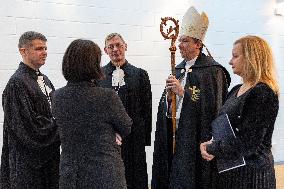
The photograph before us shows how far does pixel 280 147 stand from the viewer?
18.6ft

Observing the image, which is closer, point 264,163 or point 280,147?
point 264,163

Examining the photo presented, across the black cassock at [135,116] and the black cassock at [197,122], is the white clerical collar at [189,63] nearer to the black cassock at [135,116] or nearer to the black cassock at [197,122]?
the black cassock at [197,122]

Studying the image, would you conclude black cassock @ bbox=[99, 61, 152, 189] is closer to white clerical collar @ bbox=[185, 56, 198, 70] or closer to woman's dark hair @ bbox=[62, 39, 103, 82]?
white clerical collar @ bbox=[185, 56, 198, 70]

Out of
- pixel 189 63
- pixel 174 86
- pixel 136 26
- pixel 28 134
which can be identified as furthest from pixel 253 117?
pixel 136 26

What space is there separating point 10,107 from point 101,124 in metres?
0.90

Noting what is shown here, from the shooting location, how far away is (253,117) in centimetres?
215

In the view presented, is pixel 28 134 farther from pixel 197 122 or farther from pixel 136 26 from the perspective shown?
pixel 136 26

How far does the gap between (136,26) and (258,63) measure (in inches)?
99.2

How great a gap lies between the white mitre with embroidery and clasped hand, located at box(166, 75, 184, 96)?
394mm

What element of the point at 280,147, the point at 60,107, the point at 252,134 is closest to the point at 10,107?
the point at 60,107

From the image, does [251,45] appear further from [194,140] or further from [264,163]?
[194,140]

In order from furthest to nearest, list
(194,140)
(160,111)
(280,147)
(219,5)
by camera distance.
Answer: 1. (280,147)
2. (219,5)
3. (160,111)
4. (194,140)

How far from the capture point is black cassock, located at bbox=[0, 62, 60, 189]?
9.14 feet

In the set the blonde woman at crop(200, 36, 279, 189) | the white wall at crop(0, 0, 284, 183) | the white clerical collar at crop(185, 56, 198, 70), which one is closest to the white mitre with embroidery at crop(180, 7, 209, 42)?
the white clerical collar at crop(185, 56, 198, 70)
